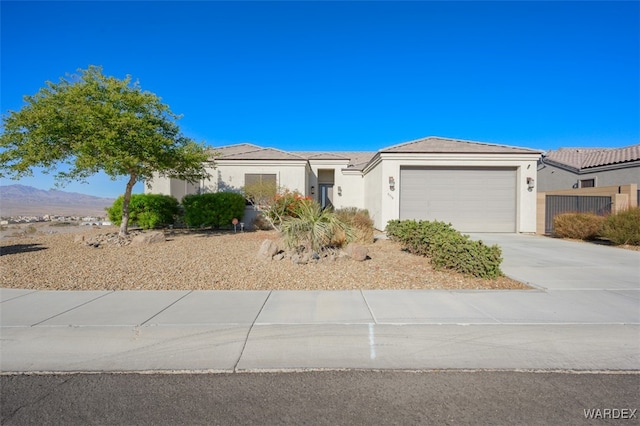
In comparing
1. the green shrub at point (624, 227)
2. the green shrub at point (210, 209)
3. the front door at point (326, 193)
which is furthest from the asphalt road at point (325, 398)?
the front door at point (326, 193)

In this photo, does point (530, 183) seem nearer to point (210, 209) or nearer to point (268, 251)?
point (268, 251)

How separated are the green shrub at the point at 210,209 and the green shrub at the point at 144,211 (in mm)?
1029

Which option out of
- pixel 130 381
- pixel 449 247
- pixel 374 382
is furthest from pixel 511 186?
pixel 130 381

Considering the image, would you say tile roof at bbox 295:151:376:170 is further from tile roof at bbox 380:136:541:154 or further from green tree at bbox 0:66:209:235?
green tree at bbox 0:66:209:235

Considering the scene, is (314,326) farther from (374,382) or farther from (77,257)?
(77,257)

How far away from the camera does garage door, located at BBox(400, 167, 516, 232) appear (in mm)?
16719

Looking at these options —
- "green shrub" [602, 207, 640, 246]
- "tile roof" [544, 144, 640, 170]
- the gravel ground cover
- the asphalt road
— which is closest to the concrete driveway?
"green shrub" [602, 207, 640, 246]

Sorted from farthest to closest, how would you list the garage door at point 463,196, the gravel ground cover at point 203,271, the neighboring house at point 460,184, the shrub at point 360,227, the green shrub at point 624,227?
the garage door at point 463,196
the neighboring house at point 460,184
the green shrub at point 624,227
the shrub at point 360,227
the gravel ground cover at point 203,271

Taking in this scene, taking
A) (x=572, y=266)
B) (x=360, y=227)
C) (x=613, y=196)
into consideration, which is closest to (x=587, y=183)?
(x=613, y=196)

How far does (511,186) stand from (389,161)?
6.15 m

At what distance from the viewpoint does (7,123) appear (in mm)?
10312

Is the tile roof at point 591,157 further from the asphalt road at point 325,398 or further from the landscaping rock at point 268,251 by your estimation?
the asphalt road at point 325,398

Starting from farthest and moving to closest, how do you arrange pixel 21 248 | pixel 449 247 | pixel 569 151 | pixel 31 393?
pixel 569 151, pixel 21 248, pixel 449 247, pixel 31 393

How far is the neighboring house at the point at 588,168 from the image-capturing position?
19.3 meters
